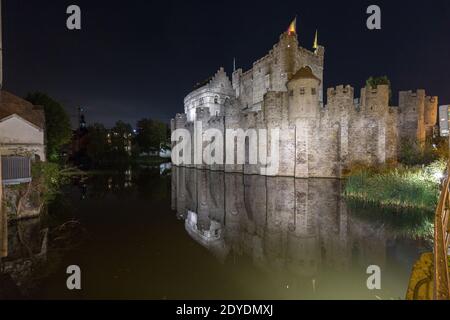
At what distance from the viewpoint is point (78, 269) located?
5.61 metres

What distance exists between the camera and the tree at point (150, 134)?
185ft

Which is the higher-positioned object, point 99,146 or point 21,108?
point 21,108

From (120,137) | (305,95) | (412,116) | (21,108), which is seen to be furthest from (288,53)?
(120,137)

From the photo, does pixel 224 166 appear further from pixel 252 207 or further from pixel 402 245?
pixel 402 245

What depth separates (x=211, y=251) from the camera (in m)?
6.86

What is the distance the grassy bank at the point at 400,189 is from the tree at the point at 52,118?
29307mm

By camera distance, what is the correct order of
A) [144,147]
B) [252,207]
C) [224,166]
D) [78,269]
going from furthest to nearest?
[144,147], [224,166], [252,207], [78,269]

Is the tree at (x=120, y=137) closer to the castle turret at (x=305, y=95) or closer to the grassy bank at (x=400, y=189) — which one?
the castle turret at (x=305, y=95)

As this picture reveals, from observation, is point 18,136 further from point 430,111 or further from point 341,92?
point 430,111

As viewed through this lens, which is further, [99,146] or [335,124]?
[99,146]

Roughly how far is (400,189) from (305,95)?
33.6 feet
